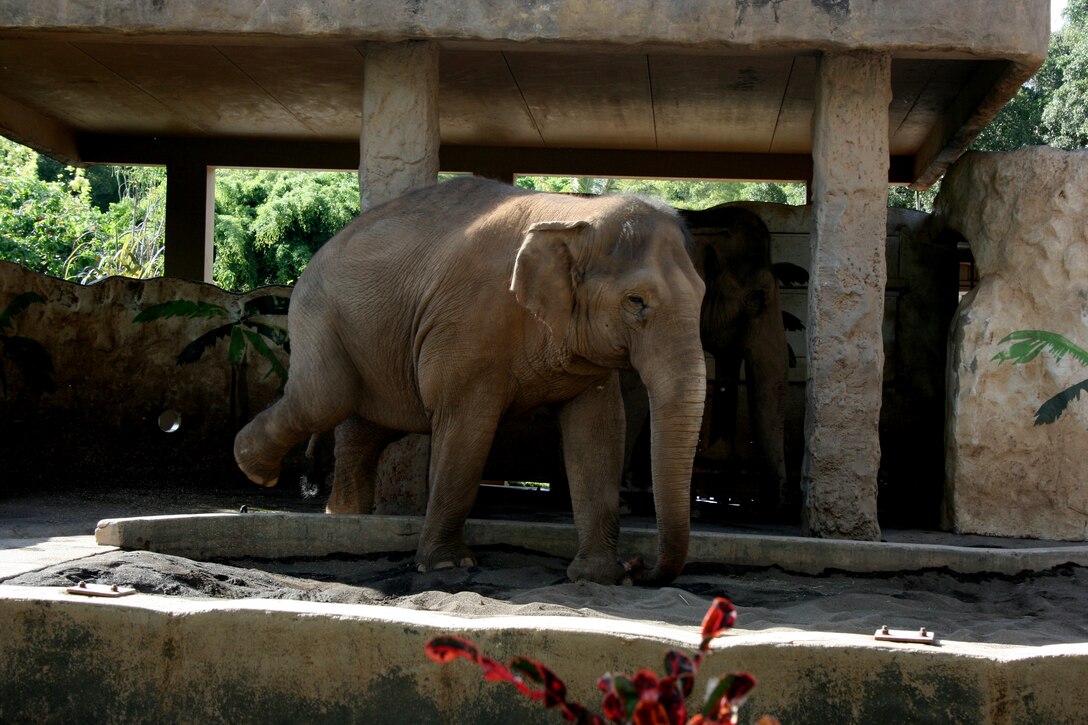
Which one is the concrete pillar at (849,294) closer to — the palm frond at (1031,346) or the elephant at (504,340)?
the palm frond at (1031,346)

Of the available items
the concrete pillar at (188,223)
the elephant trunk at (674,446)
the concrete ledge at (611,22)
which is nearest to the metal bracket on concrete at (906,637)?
the elephant trunk at (674,446)

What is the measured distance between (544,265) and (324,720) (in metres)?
2.73

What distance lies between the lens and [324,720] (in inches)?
166

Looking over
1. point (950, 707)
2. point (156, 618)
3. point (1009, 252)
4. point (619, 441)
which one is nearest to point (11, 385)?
point (619, 441)

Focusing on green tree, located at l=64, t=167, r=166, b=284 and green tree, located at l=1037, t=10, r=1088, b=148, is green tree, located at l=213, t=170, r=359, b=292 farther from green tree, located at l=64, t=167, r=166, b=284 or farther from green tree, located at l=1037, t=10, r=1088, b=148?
green tree, located at l=1037, t=10, r=1088, b=148

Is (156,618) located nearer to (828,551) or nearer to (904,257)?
(828,551)

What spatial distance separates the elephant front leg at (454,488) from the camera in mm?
6637

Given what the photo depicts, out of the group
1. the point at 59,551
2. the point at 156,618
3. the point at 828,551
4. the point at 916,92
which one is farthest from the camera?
the point at 916,92

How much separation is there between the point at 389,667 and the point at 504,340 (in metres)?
2.74

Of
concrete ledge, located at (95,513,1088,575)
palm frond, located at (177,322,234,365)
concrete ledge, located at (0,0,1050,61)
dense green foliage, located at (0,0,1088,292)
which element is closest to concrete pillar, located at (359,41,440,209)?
concrete ledge, located at (0,0,1050,61)

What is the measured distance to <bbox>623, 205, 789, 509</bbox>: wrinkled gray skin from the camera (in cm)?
1042

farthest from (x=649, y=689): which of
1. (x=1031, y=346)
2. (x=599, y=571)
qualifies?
(x=1031, y=346)

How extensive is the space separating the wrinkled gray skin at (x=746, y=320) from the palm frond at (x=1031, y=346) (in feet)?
6.11

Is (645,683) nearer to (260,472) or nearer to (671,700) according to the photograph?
(671,700)
